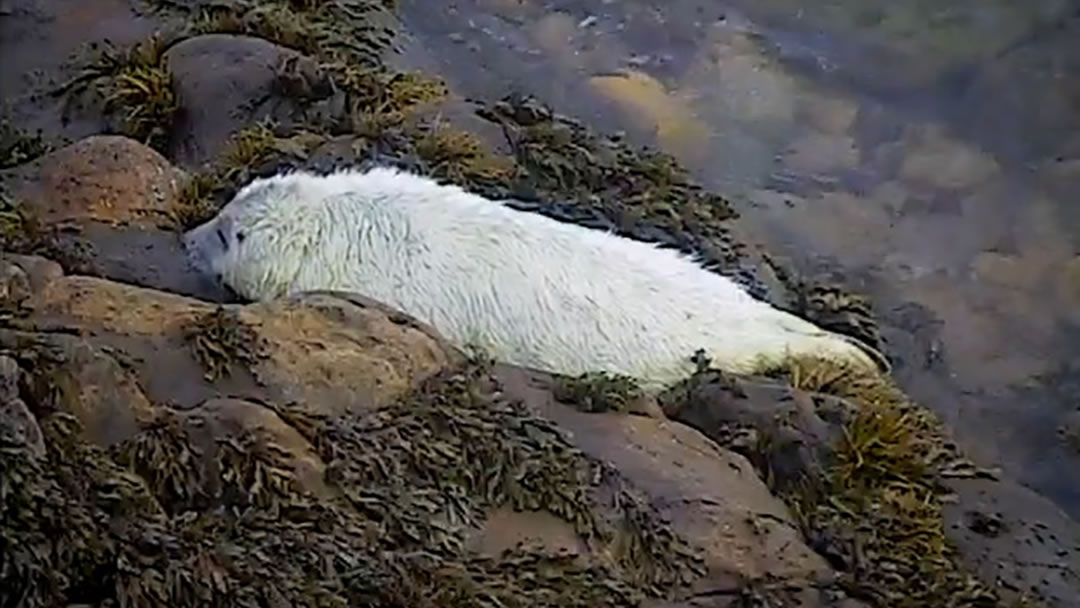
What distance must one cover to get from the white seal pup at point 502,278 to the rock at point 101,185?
445 millimetres

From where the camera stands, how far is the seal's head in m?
6.49

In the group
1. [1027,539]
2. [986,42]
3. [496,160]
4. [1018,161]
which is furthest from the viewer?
[986,42]

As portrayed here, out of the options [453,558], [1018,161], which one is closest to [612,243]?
[453,558]

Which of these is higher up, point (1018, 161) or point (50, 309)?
point (50, 309)

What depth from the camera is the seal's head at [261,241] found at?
6.49 m

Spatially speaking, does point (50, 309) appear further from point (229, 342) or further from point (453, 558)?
point (453, 558)

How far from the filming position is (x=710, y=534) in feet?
16.3

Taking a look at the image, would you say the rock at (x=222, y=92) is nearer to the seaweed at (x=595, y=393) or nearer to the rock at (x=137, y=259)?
the rock at (x=137, y=259)

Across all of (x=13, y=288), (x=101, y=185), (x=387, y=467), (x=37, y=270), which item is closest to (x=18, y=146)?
(x=101, y=185)

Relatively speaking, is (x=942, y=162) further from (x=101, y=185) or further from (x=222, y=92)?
(x=101, y=185)

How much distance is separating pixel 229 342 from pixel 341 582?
3.41 feet

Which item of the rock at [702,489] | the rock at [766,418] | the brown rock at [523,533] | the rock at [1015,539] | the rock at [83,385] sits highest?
the rock at [83,385]

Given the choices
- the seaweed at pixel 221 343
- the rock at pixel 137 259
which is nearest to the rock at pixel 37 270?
the seaweed at pixel 221 343

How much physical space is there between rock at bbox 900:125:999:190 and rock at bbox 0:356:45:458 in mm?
5618
